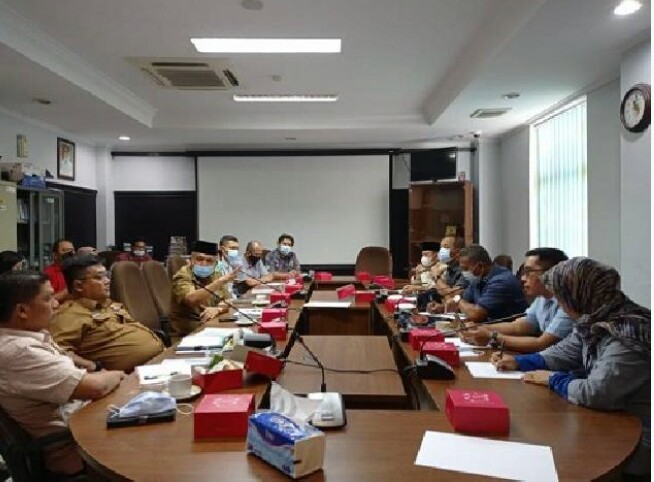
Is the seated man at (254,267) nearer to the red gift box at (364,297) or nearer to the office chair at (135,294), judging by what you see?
the red gift box at (364,297)

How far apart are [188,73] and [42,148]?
101 inches

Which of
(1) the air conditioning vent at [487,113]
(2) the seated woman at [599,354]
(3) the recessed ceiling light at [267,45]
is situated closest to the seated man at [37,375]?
(2) the seated woman at [599,354]

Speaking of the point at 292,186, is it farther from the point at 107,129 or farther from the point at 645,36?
the point at 645,36

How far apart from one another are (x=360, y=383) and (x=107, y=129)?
5.36m

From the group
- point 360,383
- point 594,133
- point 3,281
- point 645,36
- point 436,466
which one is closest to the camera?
point 436,466

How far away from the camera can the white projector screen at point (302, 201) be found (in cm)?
760

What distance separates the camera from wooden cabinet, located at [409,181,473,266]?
7270 mm

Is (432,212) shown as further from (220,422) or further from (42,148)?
(220,422)

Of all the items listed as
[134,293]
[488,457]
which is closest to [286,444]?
[488,457]

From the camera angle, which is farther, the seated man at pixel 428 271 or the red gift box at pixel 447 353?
the seated man at pixel 428 271

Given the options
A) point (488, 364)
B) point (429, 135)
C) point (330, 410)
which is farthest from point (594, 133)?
point (330, 410)

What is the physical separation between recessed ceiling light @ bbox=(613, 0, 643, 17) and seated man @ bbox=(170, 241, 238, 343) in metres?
2.86

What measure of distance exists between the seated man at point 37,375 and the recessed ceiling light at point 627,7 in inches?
118

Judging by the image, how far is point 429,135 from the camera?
6836mm
